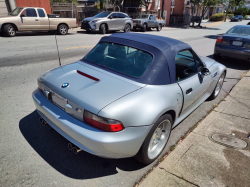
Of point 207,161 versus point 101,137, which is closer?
point 101,137

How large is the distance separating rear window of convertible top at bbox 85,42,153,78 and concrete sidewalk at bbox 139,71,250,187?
4.49ft

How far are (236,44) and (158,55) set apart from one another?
6726mm

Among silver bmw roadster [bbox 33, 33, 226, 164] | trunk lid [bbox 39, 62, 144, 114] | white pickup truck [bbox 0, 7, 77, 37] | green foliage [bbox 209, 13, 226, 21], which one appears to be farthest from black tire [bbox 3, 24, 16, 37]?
green foliage [bbox 209, 13, 226, 21]

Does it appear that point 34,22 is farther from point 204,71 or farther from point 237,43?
point 204,71

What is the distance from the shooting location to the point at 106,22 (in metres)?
15.7

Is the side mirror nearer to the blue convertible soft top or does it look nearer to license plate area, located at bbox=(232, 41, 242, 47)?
the blue convertible soft top

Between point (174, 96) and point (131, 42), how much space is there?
1119mm

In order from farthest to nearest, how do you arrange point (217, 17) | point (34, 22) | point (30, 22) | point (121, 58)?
point (217, 17) → point (34, 22) → point (30, 22) → point (121, 58)

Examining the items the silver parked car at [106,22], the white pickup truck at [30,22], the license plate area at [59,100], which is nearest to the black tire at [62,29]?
the white pickup truck at [30,22]

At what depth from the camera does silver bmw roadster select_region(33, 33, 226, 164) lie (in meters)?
2.21

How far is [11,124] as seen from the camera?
3467 mm

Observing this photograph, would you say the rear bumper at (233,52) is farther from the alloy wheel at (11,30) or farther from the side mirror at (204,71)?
the alloy wheel at (11,30)

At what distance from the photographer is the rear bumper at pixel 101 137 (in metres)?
2.17

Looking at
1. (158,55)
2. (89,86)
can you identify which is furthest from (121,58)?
(89,86)
